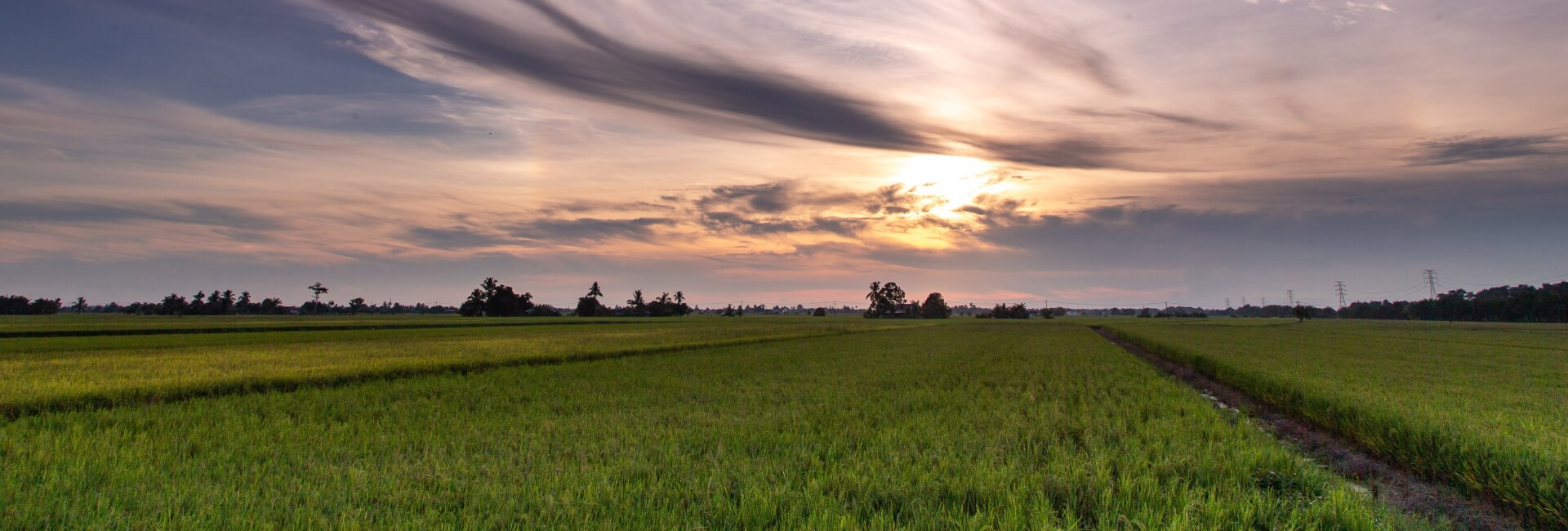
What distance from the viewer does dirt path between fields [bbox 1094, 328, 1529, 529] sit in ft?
25.9

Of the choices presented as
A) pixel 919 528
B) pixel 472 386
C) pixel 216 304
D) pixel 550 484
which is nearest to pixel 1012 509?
pixel 919 528

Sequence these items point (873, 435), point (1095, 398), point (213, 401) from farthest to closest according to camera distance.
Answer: point (1095, 398) → point (213, 401) → point (873, 435)

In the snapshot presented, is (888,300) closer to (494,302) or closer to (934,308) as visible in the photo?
(934,308)

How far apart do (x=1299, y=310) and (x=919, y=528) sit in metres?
182

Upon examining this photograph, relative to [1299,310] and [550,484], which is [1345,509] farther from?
[1299,310]

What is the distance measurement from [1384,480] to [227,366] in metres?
27.8

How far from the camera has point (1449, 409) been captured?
11.6 meters

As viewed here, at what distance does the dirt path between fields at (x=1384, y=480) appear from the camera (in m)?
7.89

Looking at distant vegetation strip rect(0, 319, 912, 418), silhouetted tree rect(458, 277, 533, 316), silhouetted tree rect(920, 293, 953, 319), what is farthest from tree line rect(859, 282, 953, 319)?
distant vegetation strip rect(0, 319, 912, 418)

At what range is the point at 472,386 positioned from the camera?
639 inches

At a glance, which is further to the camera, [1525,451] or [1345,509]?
[1525,451]

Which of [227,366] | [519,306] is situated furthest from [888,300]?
[227,366]

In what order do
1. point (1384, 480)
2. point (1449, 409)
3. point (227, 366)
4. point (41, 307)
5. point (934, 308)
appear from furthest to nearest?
point (934, 308)
point (41, 307)
point (227, 366)
point (1449, 409)
point (1384, 480)

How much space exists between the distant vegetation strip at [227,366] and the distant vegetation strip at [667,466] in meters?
2.50
